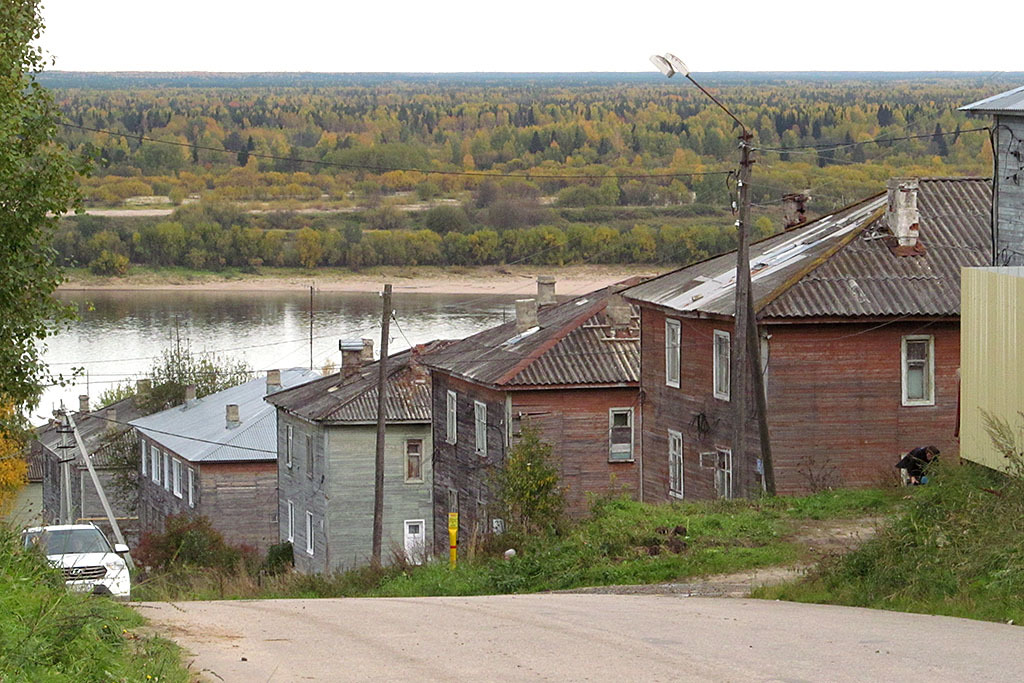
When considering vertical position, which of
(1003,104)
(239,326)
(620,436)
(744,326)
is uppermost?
(1003,104)

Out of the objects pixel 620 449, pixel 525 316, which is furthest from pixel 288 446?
pixel 620 449

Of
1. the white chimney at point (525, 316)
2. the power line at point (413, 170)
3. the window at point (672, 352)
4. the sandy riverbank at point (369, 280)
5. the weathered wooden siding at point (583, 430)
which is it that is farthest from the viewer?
the power line at point (413, 170)

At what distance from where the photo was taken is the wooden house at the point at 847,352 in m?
28.9

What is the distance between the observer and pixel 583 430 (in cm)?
3531

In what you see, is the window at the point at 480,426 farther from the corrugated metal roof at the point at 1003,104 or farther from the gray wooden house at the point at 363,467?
the corrugated metal roof at the point at 1003,104

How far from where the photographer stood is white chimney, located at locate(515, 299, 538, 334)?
39.3m

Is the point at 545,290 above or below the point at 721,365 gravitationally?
above

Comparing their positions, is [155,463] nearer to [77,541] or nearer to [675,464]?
[675,464]

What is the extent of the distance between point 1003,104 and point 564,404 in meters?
17.7

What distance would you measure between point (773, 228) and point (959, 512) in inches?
3280

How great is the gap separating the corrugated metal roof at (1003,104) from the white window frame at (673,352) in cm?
1316

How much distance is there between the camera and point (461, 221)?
13112cm

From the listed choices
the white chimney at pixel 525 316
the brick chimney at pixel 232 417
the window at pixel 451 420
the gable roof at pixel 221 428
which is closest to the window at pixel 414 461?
the window at pixel 451 420
